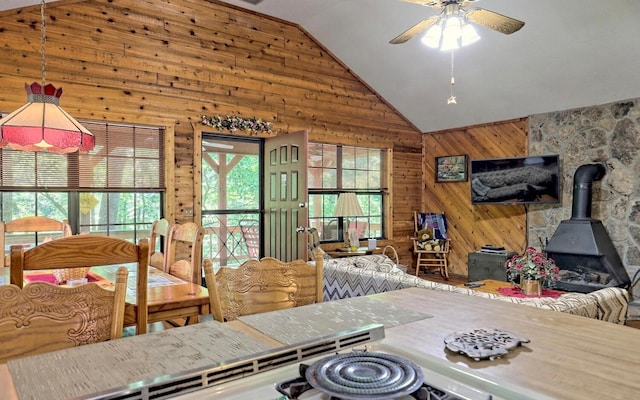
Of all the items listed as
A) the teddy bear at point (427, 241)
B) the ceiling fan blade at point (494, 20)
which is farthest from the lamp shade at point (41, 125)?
the teddy bear at point (427, 241)

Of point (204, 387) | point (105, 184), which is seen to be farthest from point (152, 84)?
point (204, 387)

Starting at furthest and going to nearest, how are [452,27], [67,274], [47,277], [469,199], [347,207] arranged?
[469,199] < [347,207] < [452,27] < [47,277] < [67,274]

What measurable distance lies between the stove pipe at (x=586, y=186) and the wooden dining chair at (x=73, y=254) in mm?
5413

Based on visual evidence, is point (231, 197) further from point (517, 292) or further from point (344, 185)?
point (517, 292)

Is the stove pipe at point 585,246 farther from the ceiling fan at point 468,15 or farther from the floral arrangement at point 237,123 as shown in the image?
the floral arrangement at point 237,123

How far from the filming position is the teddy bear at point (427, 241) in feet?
23.0

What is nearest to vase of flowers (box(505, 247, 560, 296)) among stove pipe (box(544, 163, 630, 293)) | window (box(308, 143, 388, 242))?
stove pipe (box(544, 163, 630, 293))

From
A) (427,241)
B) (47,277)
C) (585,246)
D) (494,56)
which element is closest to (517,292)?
(585,246)

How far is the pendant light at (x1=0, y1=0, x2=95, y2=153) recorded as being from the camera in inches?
104

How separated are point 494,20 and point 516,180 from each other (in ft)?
11.6

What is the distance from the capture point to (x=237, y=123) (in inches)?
216

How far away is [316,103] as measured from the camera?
6.30 m

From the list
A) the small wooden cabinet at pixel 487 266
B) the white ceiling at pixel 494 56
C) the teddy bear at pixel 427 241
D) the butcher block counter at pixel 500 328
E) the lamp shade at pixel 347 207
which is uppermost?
the white ceiling at pixel 494 56

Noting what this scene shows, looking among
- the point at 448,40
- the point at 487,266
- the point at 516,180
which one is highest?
the point at 448,40
